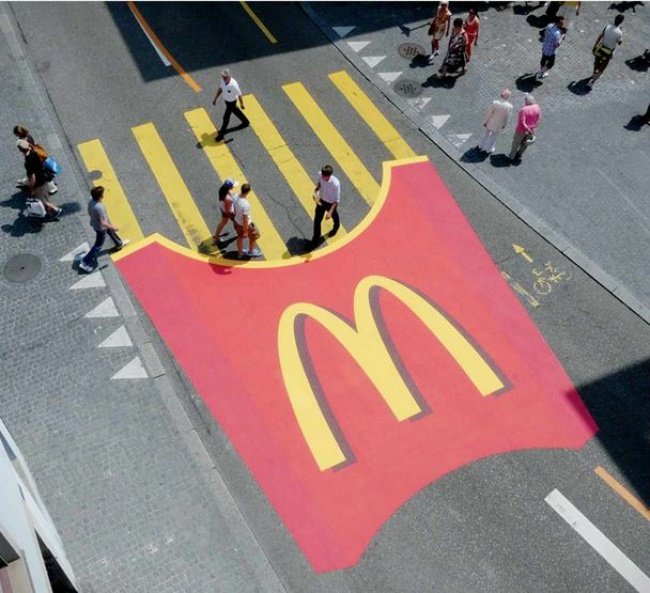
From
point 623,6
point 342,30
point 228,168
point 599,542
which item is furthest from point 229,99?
point 623,6

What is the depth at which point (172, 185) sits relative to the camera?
14930 mm

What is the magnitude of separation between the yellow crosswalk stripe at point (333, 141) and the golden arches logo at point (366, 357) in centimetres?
292

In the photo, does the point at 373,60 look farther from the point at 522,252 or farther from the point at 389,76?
the point at 522,252

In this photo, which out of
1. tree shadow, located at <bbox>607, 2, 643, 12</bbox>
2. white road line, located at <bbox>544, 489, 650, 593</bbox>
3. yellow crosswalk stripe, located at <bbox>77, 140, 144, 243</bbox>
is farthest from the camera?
tree shadow, located at <bbox>607, 2, 643, 12</bbox>

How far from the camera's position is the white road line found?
10.1 meters

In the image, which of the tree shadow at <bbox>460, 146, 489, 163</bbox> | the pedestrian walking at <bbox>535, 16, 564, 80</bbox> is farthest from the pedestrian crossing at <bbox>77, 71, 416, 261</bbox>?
the pedestrian walking at <bbox>535, 16, 564, 80</bbox>

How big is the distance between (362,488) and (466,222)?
7.01 meters

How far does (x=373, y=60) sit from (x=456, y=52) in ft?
8.04

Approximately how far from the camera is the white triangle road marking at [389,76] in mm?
17927

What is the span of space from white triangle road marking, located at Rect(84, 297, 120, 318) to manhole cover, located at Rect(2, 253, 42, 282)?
1.69 m

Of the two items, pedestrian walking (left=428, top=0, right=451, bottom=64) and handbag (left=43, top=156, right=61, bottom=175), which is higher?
pedestrian walking (left=428, top=0, right=451, bottom=64)

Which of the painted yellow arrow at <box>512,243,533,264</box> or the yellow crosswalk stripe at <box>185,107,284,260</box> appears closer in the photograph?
the yellow crosswalk stripe at <box>185,107,284,260</box>

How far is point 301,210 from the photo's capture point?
14.7 m

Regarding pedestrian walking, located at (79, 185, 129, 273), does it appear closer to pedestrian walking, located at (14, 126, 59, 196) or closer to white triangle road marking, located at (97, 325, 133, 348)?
pedestrian walking, located at (14, 126, 59, 196)
